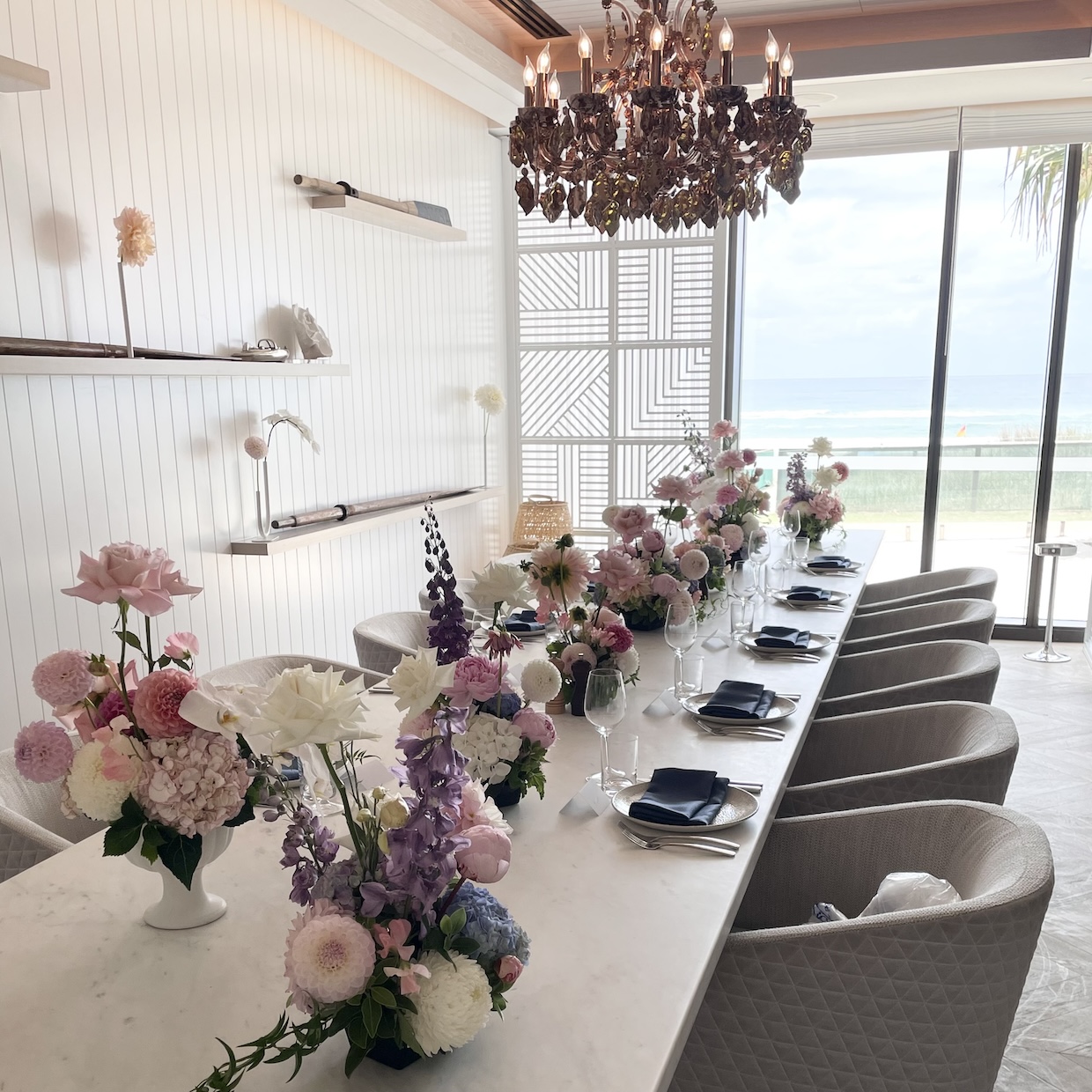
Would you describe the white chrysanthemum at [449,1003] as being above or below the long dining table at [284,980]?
above

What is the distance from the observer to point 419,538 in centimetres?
507

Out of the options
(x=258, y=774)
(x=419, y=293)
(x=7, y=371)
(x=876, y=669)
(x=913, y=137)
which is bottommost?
(x=876, y=669)

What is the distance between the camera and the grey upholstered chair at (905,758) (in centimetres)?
191

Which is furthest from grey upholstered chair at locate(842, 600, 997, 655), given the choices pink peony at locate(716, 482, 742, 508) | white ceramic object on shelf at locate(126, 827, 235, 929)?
white ceramic object on shelf at locate(126, 827, 235, 929)

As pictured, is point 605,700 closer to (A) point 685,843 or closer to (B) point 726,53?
(A) point 685,843

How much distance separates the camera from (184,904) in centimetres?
130

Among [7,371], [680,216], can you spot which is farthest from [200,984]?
[680,216]

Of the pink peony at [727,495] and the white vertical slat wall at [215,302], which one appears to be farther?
the pink peony at [727,495]

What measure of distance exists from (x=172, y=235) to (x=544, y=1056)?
9.70 ft

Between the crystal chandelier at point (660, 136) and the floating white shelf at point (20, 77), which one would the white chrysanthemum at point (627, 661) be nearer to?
the crystal chandelier at point (660, 136)

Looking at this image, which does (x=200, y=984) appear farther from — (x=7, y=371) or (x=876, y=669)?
(x=876, y=669)

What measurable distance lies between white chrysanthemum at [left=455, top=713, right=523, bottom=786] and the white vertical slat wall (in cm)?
173

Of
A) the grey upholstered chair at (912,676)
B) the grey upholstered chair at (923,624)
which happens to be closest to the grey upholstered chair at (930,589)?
the grey upholstered chair at (923,624)

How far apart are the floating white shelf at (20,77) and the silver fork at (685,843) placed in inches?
88.5
